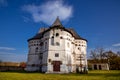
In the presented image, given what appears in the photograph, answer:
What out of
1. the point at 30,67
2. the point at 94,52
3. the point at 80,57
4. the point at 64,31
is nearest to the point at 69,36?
the point at 64,31

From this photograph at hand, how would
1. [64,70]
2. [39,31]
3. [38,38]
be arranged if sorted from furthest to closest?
[39,31] → [38,38] → [64,70]

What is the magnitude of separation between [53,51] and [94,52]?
37.1m

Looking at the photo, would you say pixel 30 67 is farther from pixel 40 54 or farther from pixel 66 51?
pixel 66 51

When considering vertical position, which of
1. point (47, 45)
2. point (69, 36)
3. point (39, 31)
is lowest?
point (47, 45)

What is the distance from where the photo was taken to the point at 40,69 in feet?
135

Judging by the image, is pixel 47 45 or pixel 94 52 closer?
pixel 47 45

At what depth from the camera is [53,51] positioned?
3594 cm

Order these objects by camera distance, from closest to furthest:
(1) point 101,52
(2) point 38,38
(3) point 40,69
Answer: (3) point 40,69
(2) point 38,38
(1) point 101,52

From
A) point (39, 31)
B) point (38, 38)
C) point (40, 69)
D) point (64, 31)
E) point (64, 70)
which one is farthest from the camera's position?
point (39, 31)

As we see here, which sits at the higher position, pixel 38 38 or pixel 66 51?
pixel 38 38

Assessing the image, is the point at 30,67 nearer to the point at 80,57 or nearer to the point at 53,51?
the point at 53,51

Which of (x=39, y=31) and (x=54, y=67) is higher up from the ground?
(x=39, y=31)

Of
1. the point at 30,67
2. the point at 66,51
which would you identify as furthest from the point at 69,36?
the point at 30,67

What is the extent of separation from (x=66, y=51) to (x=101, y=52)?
35.8 meters
